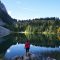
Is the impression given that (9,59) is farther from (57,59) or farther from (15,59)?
(57,59)

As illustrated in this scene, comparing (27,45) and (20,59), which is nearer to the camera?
(20,59)

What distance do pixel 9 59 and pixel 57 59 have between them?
7.73 meters

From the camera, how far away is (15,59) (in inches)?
1535

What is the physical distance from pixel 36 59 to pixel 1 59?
5.90 m

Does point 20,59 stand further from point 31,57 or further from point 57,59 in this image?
point 57,59

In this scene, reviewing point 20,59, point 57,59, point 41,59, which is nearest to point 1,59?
point 20,59

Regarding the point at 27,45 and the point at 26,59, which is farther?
the point at 27,45

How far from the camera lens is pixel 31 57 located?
131 ft

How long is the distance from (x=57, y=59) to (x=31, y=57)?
4.15 metres

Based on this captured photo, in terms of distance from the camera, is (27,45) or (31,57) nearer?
(31,57)

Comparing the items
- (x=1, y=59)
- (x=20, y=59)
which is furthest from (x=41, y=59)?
(x=1, y=59)

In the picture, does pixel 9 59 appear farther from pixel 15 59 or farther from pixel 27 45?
pixel 27 45

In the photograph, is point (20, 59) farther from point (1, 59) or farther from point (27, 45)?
point (27, 45)

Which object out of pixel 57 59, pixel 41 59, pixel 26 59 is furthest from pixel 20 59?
pixel 57 59
